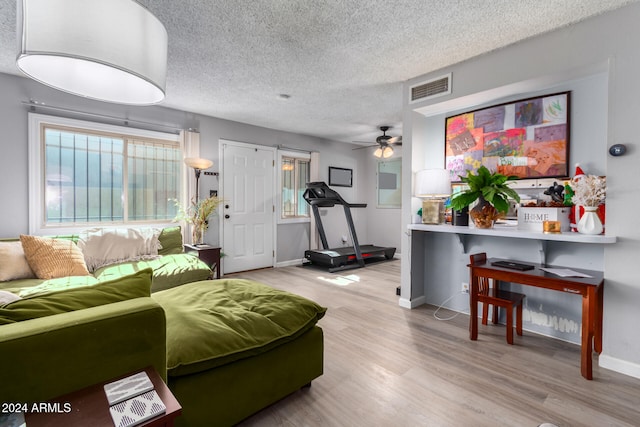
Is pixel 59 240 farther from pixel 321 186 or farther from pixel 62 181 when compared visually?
pixel 321 186

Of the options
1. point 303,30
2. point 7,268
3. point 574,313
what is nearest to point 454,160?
point 574,313

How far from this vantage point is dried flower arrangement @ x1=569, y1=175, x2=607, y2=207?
6.99ft

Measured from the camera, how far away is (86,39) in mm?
1078

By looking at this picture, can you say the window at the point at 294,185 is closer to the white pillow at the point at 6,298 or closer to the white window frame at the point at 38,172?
the white window frame at the point at 38,172

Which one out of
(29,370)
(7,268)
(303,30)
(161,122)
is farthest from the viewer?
(161,122)

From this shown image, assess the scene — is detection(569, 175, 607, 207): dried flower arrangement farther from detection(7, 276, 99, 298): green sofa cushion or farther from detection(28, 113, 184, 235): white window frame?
detection(28, 113, 184, 235): white window frame

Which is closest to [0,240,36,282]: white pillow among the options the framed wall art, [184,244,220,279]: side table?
[184,244,220,279]: side table

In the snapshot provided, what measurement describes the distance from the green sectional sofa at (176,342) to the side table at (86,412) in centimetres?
4

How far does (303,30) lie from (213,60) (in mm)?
985

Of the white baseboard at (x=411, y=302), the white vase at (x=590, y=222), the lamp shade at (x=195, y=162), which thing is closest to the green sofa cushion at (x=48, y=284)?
the lamp shade at (x=195, y=162)

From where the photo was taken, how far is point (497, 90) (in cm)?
266

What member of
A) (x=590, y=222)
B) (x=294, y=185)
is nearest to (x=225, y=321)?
(x=590, y=222)

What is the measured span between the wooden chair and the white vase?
0.70 m

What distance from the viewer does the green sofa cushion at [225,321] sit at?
1367 mm
